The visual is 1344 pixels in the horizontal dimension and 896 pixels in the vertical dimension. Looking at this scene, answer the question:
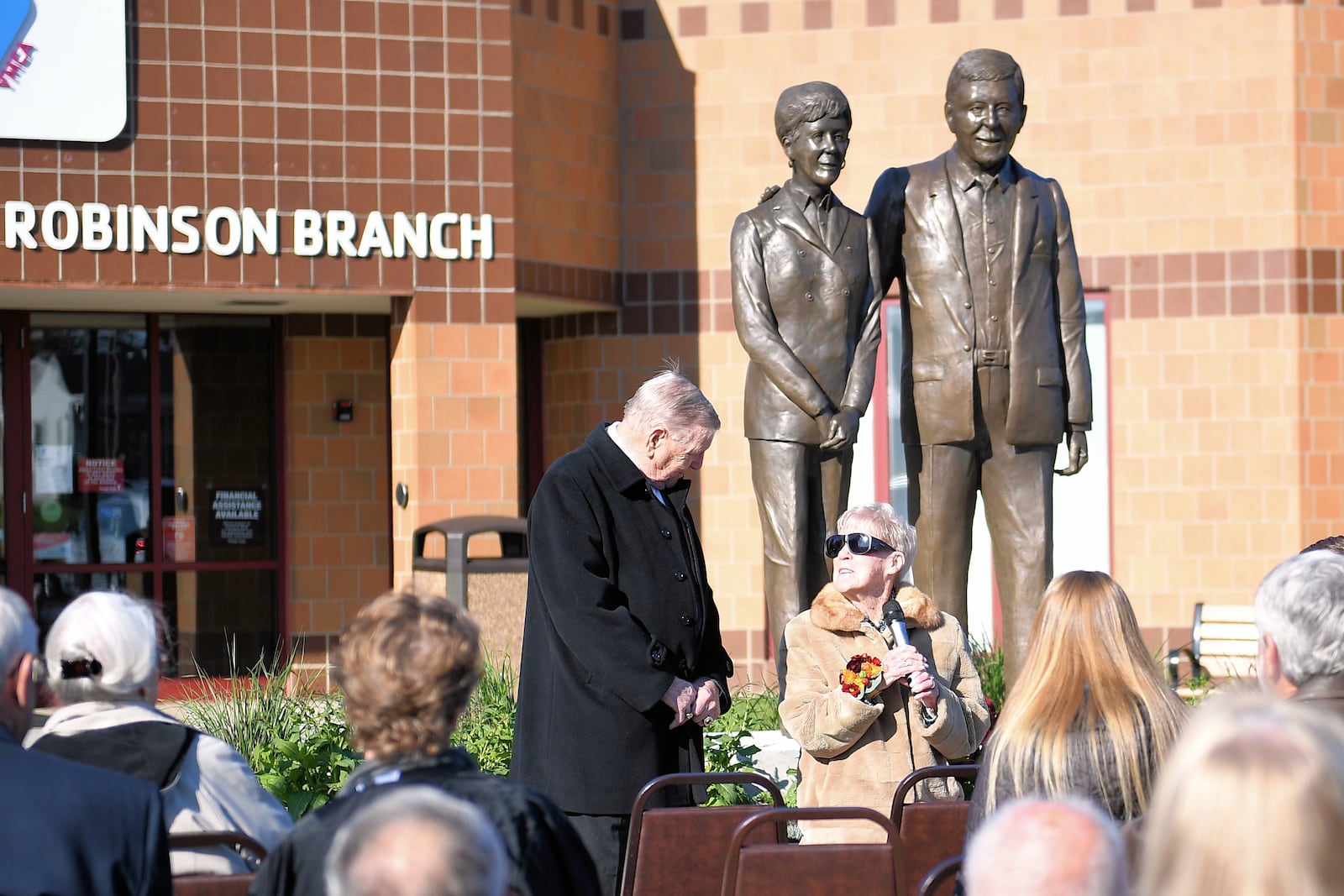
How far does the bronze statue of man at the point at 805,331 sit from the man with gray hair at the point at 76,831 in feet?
15.8

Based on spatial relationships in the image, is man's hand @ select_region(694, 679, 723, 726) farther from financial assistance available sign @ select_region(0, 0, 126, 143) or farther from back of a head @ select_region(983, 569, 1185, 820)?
financial assistance available sign @ select_region(0, 0, 126, 143)

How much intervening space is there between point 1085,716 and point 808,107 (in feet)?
14.6

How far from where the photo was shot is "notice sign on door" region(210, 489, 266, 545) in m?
13.4

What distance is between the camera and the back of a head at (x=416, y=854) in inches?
86.7

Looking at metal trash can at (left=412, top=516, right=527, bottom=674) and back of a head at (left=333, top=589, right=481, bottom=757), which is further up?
back of a head at (left=333, top=589, right=481, bottom=757)

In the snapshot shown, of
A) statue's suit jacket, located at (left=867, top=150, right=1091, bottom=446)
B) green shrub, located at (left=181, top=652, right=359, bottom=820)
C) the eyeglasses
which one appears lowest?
green shrub, located at (left=181, top=652, right=359, bottom=820)

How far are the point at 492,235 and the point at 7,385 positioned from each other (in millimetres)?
3840

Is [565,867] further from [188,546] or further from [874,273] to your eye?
[188,546]

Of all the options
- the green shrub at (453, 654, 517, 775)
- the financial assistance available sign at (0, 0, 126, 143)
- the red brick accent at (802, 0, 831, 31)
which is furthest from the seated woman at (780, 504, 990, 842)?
the red brick accent at (802, 0, 831, 31)

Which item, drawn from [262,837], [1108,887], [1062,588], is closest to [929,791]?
[1062,588]

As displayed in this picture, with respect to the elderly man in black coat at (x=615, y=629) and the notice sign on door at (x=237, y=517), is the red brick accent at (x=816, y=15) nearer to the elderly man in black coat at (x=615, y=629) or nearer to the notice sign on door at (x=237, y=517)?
the notice sign on door at (x=237, y=517)

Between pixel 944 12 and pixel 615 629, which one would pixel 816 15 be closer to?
pixel 944 12

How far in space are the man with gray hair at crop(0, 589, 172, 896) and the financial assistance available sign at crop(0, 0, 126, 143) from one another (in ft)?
29.6

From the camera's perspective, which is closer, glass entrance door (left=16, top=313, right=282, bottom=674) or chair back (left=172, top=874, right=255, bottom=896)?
chair back (left=172, top=874, right=255, bottom=896)
